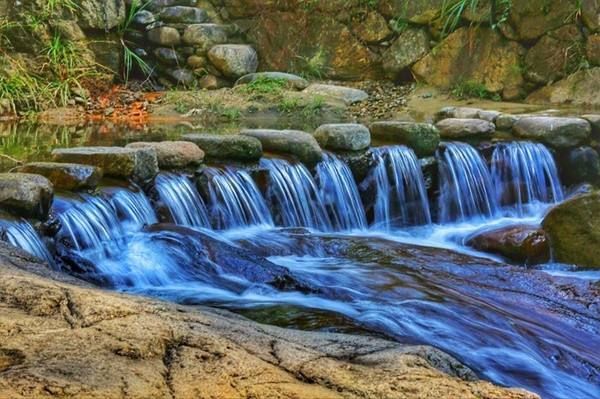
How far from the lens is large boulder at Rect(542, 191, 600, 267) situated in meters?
4.51

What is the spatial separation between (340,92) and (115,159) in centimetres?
554

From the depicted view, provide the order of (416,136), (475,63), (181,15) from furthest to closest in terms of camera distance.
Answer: (181,15) → (475,63) → (416,136)

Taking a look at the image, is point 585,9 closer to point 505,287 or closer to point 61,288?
point 505,287

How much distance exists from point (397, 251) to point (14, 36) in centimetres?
710

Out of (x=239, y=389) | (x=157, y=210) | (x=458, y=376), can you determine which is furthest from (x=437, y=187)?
(x=239, y=389)

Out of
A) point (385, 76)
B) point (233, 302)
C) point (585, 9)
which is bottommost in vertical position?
point (233, 302)

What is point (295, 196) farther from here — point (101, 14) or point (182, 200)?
point (101, 14)

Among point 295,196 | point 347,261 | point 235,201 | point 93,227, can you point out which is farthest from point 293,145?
point 93,227

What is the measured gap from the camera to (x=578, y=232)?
4559 mm

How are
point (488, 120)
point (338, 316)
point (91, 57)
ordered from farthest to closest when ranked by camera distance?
1. point (91, 57)
2. point (488, 120)
3. point (338, 316)

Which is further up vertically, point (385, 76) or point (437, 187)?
point (385, 76)

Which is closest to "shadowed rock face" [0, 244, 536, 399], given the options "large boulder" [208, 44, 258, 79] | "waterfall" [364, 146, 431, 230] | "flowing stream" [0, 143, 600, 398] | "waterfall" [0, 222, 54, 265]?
"flowing stream" [0, 143, 600, 398]

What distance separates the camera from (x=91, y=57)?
32.3 feet

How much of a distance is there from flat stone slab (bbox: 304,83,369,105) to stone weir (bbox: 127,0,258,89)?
129 centimetres
